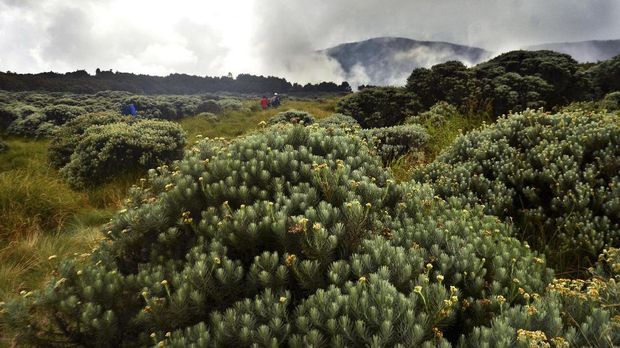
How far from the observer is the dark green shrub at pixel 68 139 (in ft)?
49.1

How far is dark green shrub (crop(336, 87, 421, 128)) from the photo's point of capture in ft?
73.2

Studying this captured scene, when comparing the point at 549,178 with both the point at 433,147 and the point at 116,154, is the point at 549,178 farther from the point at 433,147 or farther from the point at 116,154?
the point at 116,154

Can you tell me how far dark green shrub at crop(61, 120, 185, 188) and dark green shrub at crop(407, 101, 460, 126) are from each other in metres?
9.20

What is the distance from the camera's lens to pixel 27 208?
790 centimetres

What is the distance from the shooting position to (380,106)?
23.6 m

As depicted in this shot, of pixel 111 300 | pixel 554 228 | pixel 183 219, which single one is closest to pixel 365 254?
pixel 183 219

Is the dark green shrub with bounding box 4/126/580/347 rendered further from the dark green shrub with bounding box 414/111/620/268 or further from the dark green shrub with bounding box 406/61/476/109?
the dark green shrub with bounding box 406/61/476/109

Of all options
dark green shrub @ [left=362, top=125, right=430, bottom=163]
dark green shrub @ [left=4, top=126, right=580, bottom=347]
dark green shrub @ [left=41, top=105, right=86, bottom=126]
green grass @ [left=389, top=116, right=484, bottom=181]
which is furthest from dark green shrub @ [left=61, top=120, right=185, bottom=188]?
dark green shrub @ [left=41, top=105, right=86, bottom=126]

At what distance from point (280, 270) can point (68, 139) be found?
1589cm

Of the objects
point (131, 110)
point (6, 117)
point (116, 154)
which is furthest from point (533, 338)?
point (6, 117)

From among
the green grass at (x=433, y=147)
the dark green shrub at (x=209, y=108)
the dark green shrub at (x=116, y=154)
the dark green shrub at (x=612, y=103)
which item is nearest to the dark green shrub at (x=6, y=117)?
the dark green shrub at (x=209, y=108)

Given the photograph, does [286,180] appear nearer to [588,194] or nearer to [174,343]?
[174,343]

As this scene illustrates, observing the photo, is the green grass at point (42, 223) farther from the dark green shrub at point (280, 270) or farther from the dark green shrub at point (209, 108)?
the dark green shrub at point (209, 108)

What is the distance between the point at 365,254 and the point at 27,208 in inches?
298
